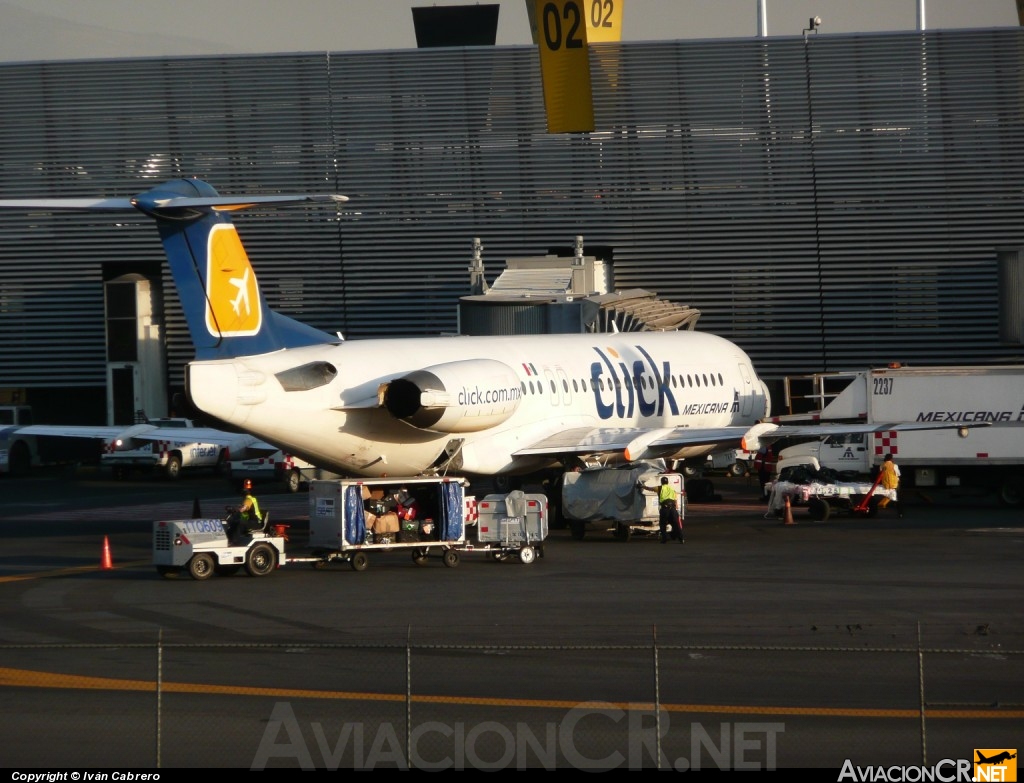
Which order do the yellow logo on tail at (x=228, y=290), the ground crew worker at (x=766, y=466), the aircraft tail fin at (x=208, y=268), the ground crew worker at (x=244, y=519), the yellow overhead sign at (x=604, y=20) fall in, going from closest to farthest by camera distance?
the ground crew worker at (x=244, y=519) → the aircraft tail fin at (x=208, y=268) → the yellow logo on tail at (x=228, y=290) → the ground crew worker at (x=766, y=466) → the yellow overhead sign at (x=604, y=20)

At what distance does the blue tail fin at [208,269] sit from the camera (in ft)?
90.3

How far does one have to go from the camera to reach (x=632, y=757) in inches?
495

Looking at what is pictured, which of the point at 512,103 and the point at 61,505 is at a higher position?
the point at 512,103

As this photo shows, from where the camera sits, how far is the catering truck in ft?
118

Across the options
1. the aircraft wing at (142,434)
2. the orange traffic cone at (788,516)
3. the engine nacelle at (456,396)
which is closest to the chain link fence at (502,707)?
the engine nacelle at (456,396)

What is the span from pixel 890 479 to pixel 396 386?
508 inches

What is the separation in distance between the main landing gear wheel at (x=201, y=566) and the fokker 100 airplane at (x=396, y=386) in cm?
310

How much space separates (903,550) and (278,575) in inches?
484

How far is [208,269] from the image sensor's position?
28.0m

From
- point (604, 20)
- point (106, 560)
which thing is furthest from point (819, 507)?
point (604, 20)

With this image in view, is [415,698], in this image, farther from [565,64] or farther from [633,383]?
[565,64]

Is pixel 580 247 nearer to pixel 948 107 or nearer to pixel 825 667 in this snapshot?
pixel 948 107

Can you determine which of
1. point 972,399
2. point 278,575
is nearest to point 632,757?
point 278,575

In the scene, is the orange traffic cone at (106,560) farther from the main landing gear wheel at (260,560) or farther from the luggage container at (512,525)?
the luggage container at (512,525)
